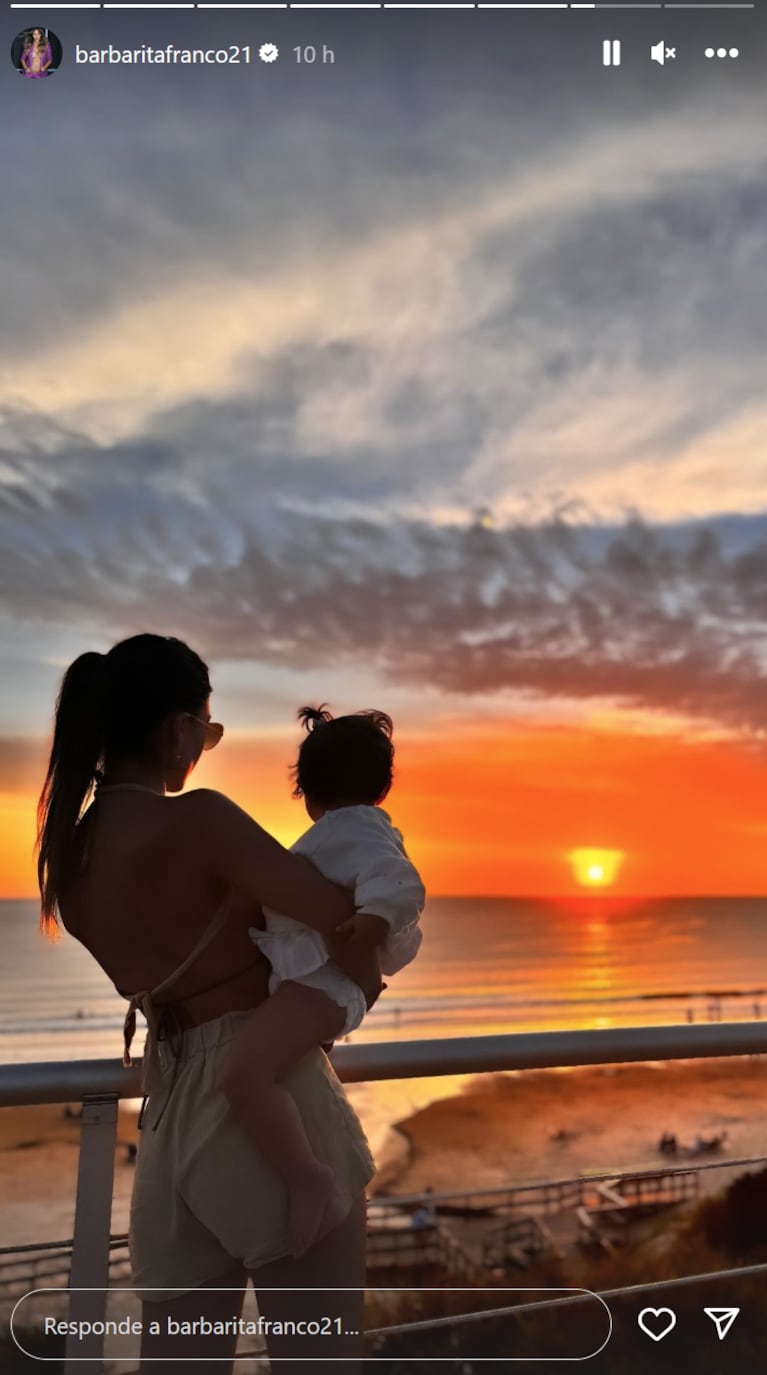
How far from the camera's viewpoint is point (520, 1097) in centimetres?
2170

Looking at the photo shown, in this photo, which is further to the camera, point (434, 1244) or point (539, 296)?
point (434, 1244)

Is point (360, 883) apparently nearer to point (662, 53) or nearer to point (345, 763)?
point (345, 763)

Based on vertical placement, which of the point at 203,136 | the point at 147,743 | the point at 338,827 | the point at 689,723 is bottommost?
the point at 338,827

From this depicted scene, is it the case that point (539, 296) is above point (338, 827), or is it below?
above

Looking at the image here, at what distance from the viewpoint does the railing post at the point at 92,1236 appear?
1334 mm

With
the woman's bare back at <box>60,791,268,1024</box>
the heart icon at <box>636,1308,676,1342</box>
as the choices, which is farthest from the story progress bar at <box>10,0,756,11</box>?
the heart icon at <box>636,1308,676,1342</box>

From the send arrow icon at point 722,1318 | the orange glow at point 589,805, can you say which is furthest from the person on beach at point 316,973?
the orange glow at point 589,805

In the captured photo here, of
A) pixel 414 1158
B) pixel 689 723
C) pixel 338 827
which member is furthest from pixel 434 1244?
pixel 338 827

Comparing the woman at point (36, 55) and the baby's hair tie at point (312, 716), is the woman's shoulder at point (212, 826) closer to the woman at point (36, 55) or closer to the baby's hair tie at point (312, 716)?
Result: the baby's hair tie at point (312, 716)

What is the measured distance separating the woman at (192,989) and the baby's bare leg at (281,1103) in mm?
33

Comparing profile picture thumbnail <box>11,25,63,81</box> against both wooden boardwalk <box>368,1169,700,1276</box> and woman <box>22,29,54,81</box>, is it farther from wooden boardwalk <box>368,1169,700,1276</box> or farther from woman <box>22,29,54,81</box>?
wooden boardwalk <box>368,1169,700,1276</box>

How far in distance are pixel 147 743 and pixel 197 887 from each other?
8.7 inches

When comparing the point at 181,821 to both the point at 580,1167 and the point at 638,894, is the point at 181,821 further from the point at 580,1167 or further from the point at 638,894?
the point at 638,894

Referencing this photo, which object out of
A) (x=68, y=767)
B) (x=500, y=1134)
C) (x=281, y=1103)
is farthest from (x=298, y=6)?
(x=500, y=1134)
